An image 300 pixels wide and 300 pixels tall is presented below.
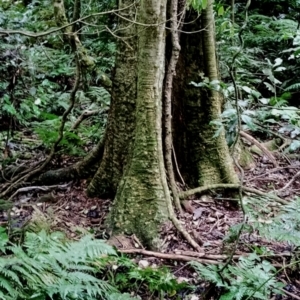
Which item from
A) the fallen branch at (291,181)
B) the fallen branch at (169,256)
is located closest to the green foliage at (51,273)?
the fallen branch at (169,256)

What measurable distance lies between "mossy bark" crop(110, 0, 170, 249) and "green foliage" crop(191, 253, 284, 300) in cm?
69

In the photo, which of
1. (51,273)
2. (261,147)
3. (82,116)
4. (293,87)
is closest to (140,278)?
(51,273)

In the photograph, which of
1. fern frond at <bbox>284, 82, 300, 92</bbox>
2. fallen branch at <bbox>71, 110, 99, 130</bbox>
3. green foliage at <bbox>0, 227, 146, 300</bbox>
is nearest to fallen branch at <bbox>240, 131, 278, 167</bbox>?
fallen branch at <bbox>71, 110, 99, 130</bbox>

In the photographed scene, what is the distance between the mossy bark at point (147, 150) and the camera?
10.3 ft

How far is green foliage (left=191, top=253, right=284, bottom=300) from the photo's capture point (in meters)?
2.36

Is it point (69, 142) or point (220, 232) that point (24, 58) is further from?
point (220, 232)

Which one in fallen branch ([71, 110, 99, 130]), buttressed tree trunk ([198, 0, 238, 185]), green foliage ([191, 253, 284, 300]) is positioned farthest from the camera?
fallen branch ([71, 110, 99, 130])

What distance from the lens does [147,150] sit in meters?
3.20

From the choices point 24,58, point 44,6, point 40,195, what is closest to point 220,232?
point 40,195

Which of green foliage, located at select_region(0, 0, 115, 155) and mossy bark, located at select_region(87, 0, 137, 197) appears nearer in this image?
mossy bark, located at select_region(87, 0, 137, 197)

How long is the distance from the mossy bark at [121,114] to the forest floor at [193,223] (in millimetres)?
173

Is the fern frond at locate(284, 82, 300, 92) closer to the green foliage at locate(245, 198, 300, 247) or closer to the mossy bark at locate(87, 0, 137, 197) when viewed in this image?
the mossy bark at locate(87, 0, 137, 197)

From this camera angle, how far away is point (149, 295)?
2672mm

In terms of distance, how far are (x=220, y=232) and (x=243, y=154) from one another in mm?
1239
